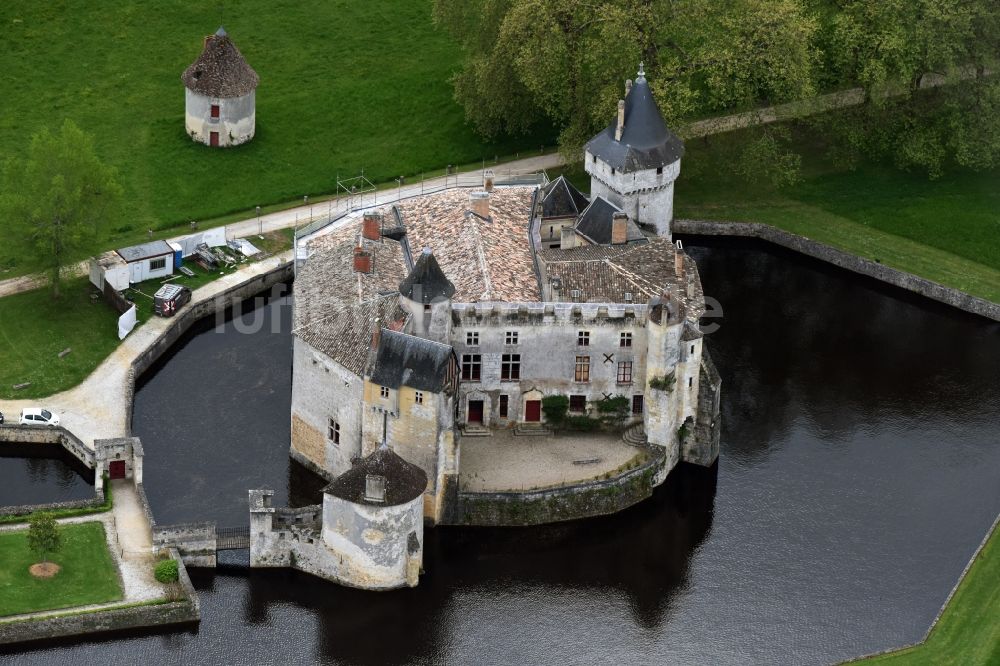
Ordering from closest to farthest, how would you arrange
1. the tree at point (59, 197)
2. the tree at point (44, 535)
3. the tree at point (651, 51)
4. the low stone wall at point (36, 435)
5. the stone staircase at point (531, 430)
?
the tree at point (44, 535) < the low stone wall at point (36, 435) < the stone staircase at point (531, 430) < the tree at point (59, 197) < the tree at point (651, 51)

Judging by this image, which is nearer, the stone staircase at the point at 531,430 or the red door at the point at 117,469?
the red door at the point at 117,469

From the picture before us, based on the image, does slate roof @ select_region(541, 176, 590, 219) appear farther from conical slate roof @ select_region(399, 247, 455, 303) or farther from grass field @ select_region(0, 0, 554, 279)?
grass field @ select_region(0, 0, 554, 279)

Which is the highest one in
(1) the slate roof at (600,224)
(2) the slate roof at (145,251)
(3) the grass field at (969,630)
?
(1) the slate roof at (600,224)

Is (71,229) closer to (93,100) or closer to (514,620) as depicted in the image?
(93,100)

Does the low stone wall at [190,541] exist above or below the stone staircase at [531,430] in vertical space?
below

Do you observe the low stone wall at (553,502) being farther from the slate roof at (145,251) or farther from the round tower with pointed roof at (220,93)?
the round tower with pointed roof at (220,93)

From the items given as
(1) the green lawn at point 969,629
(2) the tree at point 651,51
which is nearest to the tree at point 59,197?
(2) the tree at point 651,51

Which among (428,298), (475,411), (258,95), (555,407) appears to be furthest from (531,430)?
(258,95)

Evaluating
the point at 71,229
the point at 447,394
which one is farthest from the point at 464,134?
the point at 447,394
